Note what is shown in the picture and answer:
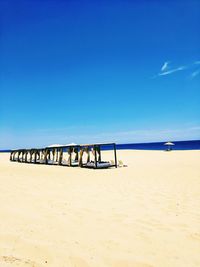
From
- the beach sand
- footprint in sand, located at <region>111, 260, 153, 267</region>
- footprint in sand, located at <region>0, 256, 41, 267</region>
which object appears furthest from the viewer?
the beach sand

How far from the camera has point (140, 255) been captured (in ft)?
11.3

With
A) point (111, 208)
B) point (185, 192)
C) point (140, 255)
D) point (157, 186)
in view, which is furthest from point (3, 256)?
point (157, 186)

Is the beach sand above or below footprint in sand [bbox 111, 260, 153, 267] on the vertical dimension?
above

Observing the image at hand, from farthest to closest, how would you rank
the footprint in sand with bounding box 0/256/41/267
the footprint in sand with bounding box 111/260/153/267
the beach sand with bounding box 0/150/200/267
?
the beach sand with bounding box 0/150/200/267 → the footprint in sand with bounding box 111/260/153/267 → the footprint in sand with bounding box 0/256/41/267

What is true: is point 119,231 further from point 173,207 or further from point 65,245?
point 173,207

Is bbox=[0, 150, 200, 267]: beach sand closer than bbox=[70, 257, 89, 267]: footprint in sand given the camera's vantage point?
No

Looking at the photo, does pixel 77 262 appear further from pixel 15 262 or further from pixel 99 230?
pixel 99 230

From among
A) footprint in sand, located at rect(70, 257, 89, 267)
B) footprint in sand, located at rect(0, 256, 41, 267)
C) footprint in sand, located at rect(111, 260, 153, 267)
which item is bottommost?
footprint in sand, located at rect(111, 260, 153, 267)

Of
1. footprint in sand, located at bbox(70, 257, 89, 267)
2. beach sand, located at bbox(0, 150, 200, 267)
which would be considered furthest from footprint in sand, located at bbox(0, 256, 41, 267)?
footprint in sand, located at bbox(70, 257, 89, 267)

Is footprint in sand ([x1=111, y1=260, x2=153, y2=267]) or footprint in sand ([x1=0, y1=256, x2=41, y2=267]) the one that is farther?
footprint in sand ([x1=111, y1=260, x2=153, y2=267])

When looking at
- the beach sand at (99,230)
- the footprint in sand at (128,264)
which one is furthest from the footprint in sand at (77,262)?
the footprint in sand at (128,264)

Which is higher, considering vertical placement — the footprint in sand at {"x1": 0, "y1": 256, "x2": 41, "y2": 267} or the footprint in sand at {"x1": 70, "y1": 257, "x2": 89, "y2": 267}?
the footprint in sand at {"x1": 0, "y1": 256, "x2": 41, "y2": 267}

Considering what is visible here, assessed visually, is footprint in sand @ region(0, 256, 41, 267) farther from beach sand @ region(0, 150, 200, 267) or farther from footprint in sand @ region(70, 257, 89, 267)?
footprint in sand @ region(70, 257, 89, 267)

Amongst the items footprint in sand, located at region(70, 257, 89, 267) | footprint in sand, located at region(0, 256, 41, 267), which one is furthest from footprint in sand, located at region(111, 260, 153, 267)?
footprint in sand, located at region(0, 256, 41, 267)
